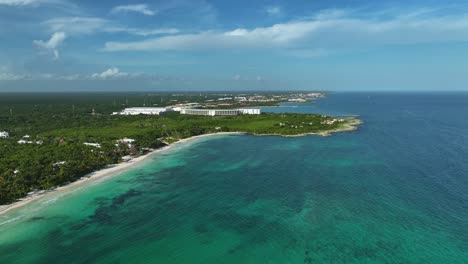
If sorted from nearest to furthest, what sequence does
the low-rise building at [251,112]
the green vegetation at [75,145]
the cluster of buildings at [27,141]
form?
the green vegetation at [75,145] → the cluster of buildings at [27,141] → the low-rise building at [251,112]

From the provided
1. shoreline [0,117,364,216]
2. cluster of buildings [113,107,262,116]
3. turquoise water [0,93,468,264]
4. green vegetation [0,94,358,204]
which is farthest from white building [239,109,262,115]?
turquoise water [0,93,468,264]

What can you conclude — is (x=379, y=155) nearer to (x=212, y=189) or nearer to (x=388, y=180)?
(x=388, y=180)

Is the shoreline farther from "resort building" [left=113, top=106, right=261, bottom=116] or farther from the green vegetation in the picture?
"resort building" [left=113, top=106, right=261, bottom=116]

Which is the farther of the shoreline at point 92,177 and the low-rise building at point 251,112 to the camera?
the low-rise building at point 251,112

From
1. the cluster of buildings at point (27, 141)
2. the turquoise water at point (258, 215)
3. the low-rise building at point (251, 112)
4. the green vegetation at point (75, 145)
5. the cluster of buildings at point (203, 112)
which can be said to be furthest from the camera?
the low-rise building at point (251, 112)

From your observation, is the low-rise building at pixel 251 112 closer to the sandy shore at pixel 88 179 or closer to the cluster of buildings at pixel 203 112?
the cluster of buildings at pixel 203 112

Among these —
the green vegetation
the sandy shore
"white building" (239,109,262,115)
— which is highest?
"white building" (239,109,262,115)

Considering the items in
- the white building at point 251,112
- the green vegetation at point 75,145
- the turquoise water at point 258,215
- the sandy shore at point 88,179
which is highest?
the white building at point 251,112

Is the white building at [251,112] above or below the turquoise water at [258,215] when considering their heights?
above

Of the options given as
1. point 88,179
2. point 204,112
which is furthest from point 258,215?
point 204,112

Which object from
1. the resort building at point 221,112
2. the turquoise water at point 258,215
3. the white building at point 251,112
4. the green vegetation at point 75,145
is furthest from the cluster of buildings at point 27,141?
the white building at point 251,112
